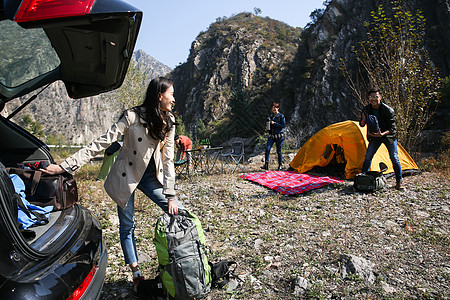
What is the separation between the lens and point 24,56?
2.63 meters

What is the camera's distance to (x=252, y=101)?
4038 cm

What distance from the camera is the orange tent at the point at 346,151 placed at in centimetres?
694

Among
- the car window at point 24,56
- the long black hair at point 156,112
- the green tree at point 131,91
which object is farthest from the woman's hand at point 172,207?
the green tree at point 131,91

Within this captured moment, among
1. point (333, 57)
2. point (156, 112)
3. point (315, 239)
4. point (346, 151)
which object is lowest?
point (315, 239)

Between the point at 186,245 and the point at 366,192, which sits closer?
the point at 186,245

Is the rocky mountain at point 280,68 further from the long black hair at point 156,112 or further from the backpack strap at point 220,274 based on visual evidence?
the long black hair at point 156,112

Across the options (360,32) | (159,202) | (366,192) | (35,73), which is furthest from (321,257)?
(360,32)

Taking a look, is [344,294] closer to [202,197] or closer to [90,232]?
[90,232]

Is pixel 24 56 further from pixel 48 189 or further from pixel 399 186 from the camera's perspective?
pixel 399 186

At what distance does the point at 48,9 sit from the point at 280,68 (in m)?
46.2

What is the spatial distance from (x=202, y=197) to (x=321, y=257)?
3.22 meters

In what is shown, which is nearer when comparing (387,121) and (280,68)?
(387,121)

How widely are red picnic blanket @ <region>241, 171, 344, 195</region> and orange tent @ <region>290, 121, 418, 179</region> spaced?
27.3 inches

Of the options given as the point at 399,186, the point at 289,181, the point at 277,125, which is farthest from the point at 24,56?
the point at 277,125
